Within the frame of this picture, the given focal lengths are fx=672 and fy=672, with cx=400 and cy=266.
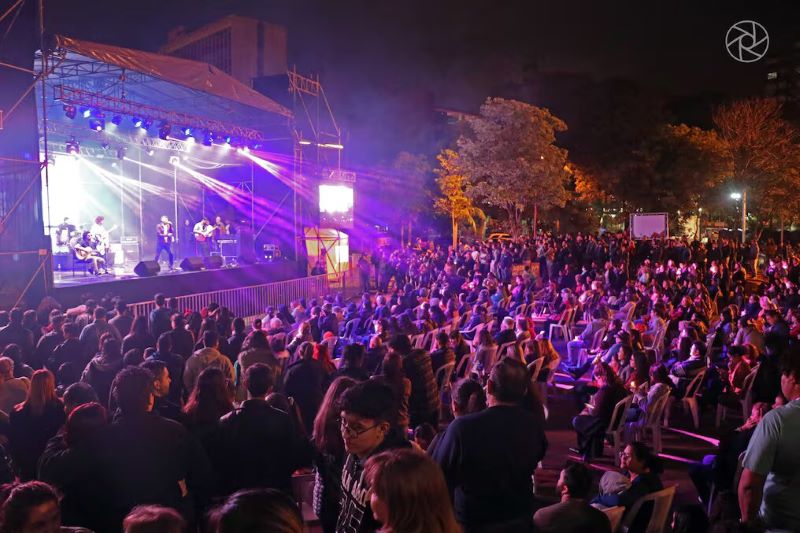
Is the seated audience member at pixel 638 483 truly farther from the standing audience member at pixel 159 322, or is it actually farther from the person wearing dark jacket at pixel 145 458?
the standing audience member at pixel 159 322

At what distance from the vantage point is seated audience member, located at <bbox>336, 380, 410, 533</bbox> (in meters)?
2.67

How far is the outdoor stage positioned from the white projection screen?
622 inches

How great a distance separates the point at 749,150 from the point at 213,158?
28.0 meters

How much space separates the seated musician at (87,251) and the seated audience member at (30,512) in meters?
16.3

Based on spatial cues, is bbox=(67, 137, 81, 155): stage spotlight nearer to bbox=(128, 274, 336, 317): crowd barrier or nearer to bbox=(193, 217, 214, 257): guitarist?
bbox=(193, 217, 214, 257): guitarist

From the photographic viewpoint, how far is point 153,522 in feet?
5.85

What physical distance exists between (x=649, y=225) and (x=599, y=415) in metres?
24.0

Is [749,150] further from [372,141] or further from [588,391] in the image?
[588,391]

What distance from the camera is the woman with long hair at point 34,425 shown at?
4.17 metres

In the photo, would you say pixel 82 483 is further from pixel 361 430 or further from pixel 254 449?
pixel 361 430

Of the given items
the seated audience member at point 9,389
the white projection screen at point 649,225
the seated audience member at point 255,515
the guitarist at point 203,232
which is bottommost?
the seated audience member at point 9,389

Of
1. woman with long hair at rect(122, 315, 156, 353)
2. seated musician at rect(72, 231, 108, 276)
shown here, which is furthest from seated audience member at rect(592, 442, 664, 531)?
seated musician at rect(72, 231, 108, 276)

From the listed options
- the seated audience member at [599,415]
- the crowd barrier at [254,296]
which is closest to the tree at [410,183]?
the crowd barrier at [254,296]

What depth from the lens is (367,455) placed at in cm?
271
